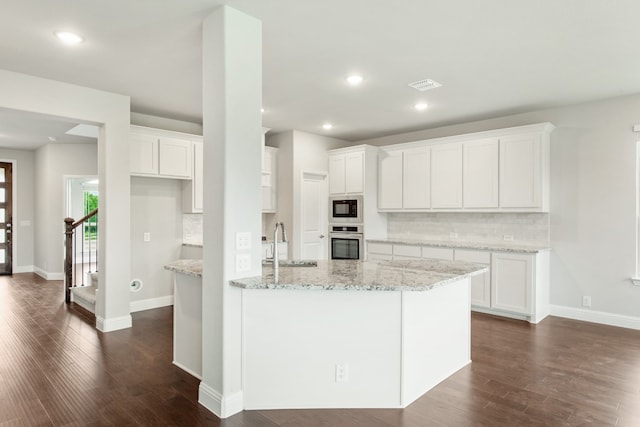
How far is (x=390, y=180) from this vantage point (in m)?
6.50

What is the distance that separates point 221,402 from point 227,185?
145 centimetres

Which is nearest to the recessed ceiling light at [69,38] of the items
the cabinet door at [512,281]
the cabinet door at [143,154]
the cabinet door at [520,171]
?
the cabinet door at [143,154]

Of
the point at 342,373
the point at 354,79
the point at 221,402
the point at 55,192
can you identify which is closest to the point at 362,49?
the point at 354,79

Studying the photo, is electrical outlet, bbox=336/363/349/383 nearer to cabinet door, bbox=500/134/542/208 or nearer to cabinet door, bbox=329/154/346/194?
cabinet door, bbox=500/134/542/208

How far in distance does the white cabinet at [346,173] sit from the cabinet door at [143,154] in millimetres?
2955

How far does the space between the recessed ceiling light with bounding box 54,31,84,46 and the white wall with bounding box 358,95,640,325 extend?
5.28 meters

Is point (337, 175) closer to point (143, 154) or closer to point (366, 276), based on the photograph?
point (143, 154)

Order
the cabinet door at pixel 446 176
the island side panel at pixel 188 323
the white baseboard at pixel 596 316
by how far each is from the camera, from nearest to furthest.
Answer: the island side panel at pixel 188 323 → the white baseboard at pixel 596 316 → the cabinet door at pixel 446 176

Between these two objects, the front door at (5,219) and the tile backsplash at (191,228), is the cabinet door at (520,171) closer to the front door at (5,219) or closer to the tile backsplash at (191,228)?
the tile backsplash at (191,228)

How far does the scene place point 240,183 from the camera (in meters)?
2.64

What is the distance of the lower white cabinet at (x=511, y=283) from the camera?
15.5 feet

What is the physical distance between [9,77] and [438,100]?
4.60 meters

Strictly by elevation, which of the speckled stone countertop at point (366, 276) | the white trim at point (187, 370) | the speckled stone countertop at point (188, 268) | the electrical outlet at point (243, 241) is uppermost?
the electrical outlet at point (243, 241)

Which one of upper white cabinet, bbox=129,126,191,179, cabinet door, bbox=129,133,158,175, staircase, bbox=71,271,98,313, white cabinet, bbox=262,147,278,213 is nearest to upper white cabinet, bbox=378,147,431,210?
white cabinet, bbox=262,147,278,213
